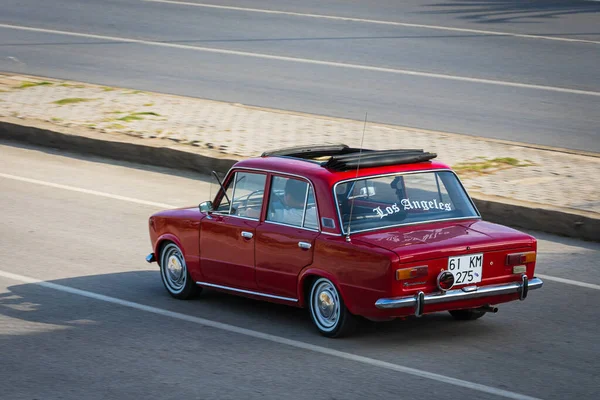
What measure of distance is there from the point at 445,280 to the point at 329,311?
0.99m

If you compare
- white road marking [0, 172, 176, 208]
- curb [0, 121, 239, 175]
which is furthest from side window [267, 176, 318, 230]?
curb [0, 121, 239, 175]

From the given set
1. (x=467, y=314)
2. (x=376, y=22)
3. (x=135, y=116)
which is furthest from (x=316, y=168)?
(x=376, y=22)

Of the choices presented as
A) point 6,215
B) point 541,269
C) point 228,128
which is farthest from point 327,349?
point 228,128

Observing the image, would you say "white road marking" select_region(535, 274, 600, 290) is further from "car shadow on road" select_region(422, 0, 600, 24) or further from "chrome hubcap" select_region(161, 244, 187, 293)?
"car shadow on road" select_region(422, 0, 600, 24)

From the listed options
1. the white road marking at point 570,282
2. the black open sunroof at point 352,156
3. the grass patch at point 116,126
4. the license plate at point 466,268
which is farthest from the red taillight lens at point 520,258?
the grass patch at point 116,126

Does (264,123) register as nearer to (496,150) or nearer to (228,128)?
(228,128)

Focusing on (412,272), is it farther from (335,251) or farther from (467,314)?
(467,314)

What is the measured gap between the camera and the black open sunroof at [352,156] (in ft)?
27.2

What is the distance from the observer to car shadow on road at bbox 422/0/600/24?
2741 cm

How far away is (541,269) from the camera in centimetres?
1040

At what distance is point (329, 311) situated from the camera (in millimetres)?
8109

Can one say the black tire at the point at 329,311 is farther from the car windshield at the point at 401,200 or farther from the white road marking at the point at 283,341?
the car windshield at the point at 401,200

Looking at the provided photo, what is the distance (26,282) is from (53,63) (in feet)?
45.2

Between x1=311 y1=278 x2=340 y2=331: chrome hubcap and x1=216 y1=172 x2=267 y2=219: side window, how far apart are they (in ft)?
3.10
